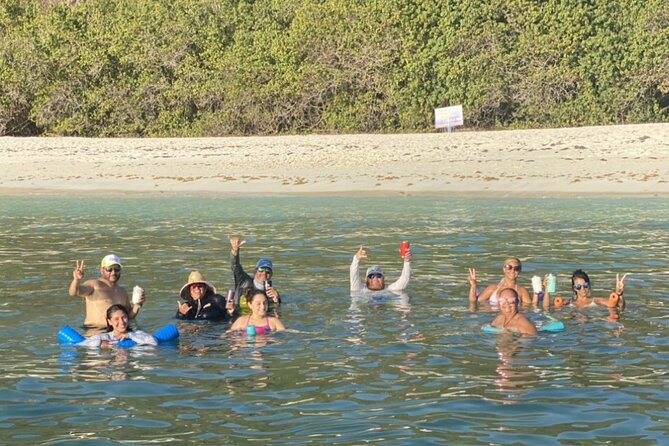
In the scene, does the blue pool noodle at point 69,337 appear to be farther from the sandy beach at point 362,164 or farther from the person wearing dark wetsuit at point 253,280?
the sandy beach at point 362,164

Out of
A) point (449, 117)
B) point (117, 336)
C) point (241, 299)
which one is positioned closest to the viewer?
point (117, 336)

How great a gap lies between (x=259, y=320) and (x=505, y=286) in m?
3.69

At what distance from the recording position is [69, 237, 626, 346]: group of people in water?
1279cm

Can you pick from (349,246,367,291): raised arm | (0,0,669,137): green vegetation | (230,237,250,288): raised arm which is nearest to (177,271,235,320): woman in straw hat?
(230,237,250,288): raised arm

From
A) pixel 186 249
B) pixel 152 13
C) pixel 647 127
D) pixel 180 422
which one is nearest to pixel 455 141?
pixel 647 127

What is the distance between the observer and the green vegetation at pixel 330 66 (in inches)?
1908

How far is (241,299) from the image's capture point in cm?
1519

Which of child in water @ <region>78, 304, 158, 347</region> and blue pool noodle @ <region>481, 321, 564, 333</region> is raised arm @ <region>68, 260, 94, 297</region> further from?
blue pool noodle @ <region>481, 321, 564, 333</region>

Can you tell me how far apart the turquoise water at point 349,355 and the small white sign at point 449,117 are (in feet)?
64.8

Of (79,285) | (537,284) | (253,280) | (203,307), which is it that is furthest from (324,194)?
(79,285)

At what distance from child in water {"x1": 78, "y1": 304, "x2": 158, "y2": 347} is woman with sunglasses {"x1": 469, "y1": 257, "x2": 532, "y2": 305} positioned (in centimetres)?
456

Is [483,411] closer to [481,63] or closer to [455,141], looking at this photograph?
[455,141]

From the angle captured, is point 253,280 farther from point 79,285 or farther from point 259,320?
point 79,285

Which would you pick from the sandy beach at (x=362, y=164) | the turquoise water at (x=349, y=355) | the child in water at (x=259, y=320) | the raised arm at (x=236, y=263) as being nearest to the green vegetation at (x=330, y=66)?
the sandy beach at (x=362, y=164)
